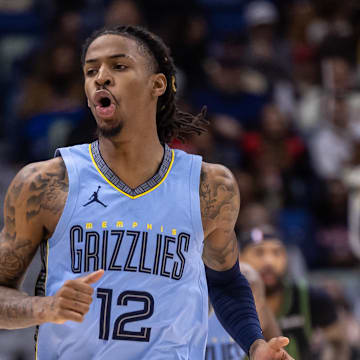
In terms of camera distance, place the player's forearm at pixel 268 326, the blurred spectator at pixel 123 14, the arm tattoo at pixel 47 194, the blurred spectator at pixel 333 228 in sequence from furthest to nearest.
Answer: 1. the blurred spectator at pixel 123 14
2. the blurred spectator at pixel 333 228
3. the player's forearm at pixel 268 326
4. the arm tattoo at pixel 47 194

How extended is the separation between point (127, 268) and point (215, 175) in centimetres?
64

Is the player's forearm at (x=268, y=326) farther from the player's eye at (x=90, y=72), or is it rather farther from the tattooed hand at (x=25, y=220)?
the player's eye at (x=90, y=72)

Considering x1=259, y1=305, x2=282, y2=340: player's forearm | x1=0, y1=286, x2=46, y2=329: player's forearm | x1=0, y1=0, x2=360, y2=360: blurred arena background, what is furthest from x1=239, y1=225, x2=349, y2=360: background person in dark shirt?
x1=0, y1=286, x2=46, y2=329: player's forearm

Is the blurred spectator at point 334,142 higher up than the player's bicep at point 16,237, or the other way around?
the blurred spectator at point 334,142

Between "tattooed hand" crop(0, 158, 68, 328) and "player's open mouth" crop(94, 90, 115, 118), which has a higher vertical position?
"player's open mouth" crop(94, 90, 115, 118)

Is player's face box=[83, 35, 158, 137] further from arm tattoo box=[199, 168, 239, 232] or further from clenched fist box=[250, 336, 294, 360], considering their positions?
clenched fist box=[250, 336, 294, 360]

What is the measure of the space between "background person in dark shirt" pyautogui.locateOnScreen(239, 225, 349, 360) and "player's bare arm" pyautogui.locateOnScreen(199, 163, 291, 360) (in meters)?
2.31

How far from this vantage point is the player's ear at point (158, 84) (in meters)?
3.52

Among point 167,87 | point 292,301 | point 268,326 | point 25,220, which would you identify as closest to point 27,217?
point 25,220

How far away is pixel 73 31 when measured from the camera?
28.4 feet

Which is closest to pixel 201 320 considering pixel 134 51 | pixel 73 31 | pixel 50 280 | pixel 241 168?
pixel 50 280

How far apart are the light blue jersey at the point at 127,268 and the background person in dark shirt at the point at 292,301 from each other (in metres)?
2.67

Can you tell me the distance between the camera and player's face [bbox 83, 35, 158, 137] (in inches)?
128

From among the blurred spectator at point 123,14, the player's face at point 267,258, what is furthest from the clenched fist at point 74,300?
the blurred spectator at point 123,14
